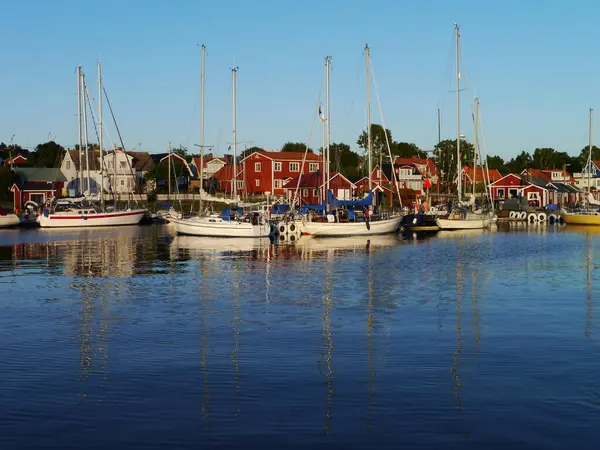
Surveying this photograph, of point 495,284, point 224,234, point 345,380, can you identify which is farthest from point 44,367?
point 224,234

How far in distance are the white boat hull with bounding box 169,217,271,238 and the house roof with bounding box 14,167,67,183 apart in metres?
67.0

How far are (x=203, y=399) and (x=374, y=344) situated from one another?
235 inches

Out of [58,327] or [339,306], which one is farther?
[339,306]

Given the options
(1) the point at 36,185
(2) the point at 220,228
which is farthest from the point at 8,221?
(1) the point at 36,185

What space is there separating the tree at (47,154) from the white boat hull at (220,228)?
103205 millimetres

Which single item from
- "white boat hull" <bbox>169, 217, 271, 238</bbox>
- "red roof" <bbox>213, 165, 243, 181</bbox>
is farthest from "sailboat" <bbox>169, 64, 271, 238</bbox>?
"red roof" <bbox>213, 165, 243, 181</bbox>

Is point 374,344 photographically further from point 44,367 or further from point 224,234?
point 224,234

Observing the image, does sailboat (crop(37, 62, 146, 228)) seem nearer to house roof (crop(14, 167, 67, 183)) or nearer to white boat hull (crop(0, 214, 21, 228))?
white boat hull (crop(0, 214, 21, 228))

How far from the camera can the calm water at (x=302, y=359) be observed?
500 inches

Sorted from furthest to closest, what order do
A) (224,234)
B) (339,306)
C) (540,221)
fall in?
1. (540,221)
2. (224,234)
3. (339,306)

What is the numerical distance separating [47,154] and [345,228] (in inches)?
4822

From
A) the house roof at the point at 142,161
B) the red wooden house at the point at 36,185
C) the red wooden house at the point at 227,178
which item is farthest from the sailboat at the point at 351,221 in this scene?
the house roof at the point at 142,161

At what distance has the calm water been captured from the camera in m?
12.7

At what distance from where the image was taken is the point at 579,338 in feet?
65.0
